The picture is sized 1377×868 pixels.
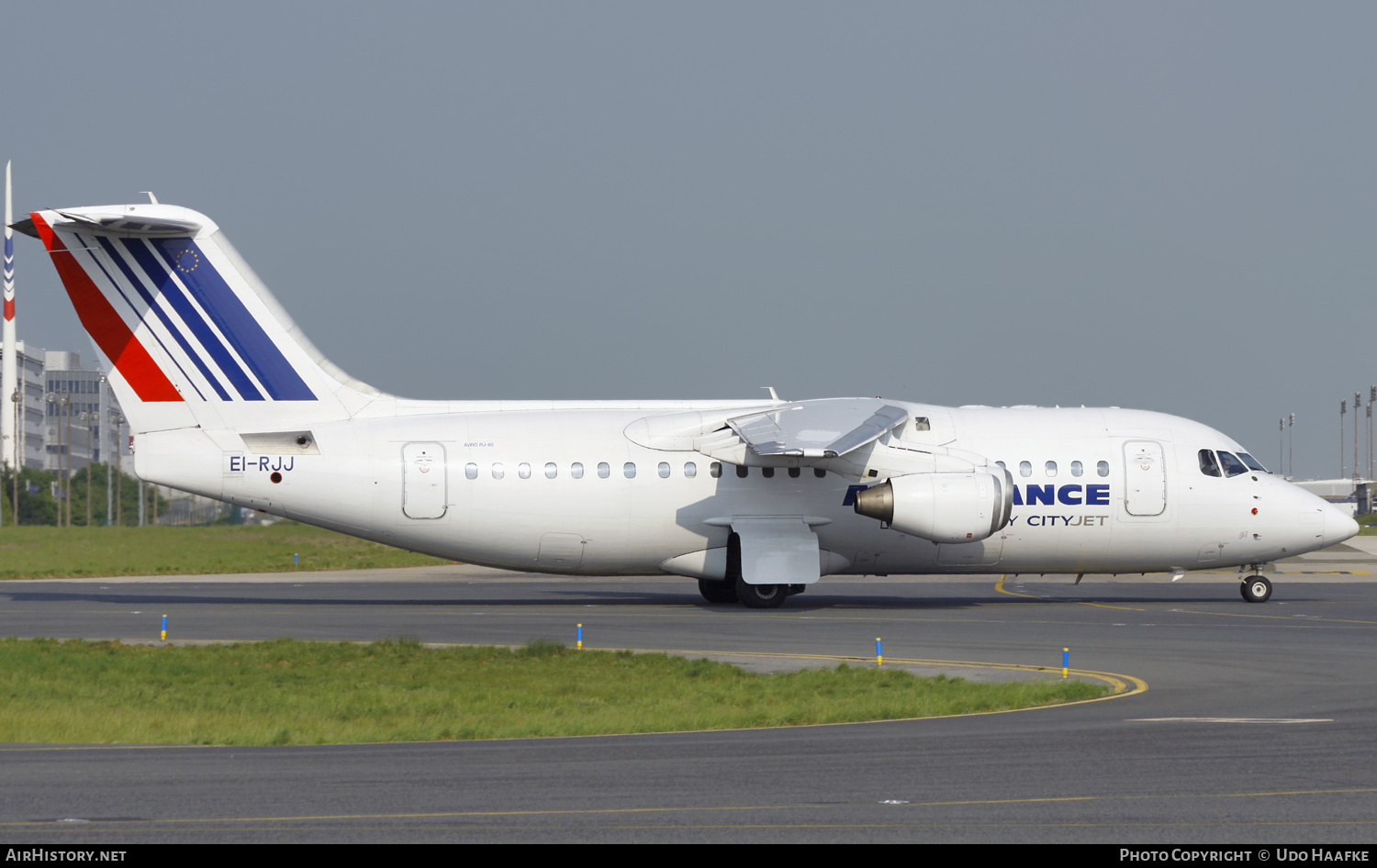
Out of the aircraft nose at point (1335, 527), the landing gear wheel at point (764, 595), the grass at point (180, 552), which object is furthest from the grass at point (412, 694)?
the grass at point (180, 552)

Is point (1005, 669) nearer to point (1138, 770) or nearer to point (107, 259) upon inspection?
point (1138, 770)

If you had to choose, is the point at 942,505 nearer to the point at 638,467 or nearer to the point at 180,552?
the point at 638,467

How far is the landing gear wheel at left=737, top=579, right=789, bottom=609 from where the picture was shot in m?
30.5

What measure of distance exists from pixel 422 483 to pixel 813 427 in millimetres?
8505

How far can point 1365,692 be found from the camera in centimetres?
1711

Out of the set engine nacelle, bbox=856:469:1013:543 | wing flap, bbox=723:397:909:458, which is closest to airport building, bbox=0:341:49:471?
wing flap, bbox=723:397:909:458

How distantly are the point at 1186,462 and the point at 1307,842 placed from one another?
939 inches

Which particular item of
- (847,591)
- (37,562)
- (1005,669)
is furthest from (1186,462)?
(37,562)

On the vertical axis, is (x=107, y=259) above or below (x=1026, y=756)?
above

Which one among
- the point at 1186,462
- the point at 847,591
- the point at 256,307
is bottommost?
the point at 847,591

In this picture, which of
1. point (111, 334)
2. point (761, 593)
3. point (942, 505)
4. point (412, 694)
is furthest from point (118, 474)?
point (412, 694)

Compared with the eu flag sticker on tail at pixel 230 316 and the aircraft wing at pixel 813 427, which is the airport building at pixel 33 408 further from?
the aircraft wing at pixel 813 427

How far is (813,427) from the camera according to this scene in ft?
95.1
